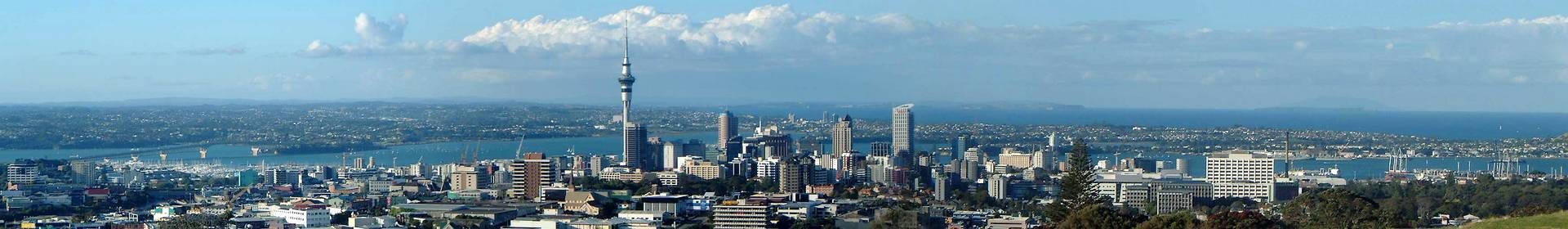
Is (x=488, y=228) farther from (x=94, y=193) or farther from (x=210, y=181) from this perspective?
(x=210, y=181)

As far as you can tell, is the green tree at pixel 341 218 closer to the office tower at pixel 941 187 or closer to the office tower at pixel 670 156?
the office tower at pixel 941 187

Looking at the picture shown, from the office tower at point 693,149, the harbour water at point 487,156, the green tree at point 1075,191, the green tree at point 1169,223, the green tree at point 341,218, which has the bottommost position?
the harbour water at point 487,156

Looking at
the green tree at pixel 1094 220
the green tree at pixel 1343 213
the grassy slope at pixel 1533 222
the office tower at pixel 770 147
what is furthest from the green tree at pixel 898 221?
the office tower at pixel 770 147

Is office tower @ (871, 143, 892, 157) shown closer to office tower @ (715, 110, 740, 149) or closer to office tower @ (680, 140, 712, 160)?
office tower @ (680, 140, 712, 160)

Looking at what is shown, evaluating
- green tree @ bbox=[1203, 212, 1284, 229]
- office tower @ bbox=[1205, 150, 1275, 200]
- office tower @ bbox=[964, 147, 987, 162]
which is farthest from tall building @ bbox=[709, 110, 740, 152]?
green tree @ bbox=[1203, 212, 1284, 229]

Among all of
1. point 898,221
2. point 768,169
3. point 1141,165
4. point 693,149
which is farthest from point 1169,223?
point 693,149

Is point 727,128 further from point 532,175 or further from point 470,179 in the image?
point 532,175

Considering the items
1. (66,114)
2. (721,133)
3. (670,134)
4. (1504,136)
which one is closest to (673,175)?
(721,133)
